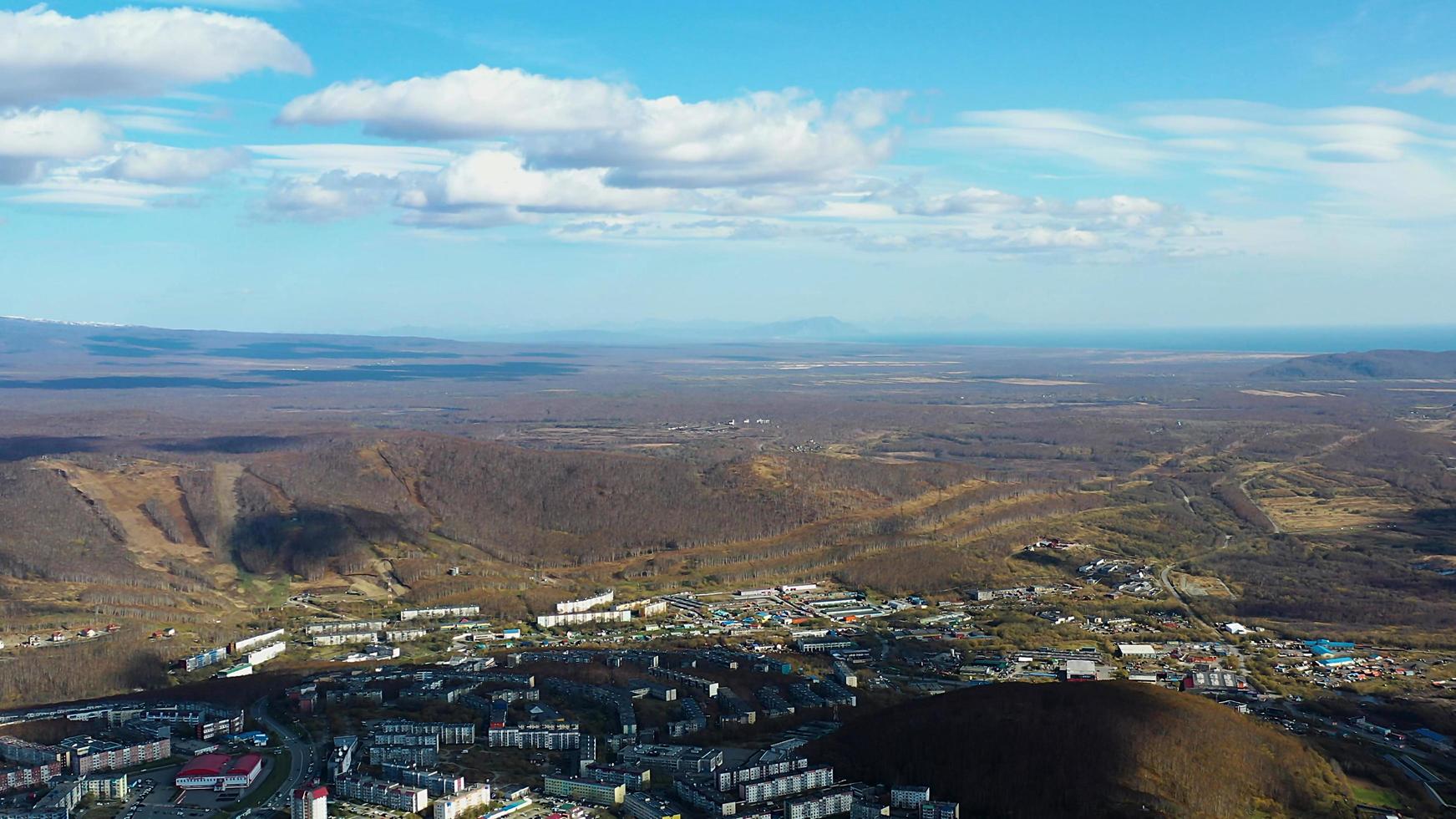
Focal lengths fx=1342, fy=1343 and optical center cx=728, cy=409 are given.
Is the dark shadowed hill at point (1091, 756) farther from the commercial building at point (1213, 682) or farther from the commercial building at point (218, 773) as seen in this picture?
the commercial building at point (218, 773)

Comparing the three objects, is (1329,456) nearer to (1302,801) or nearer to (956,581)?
(956,581)

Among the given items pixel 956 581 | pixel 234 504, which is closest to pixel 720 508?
pixel 956 581

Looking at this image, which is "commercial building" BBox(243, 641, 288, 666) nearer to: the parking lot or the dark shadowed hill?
the parking lot

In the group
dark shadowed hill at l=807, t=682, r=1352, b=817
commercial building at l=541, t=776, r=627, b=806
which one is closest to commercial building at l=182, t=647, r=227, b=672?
commercial building at l=541, t=776, r=627, b=806

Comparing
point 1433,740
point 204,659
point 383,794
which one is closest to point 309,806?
point 383,794

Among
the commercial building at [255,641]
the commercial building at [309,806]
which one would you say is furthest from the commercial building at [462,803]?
the commercial building at [255,641]

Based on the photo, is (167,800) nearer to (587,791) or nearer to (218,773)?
(218,773)

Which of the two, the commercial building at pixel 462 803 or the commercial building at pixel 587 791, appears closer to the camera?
the commercial building at pixel 462 803
